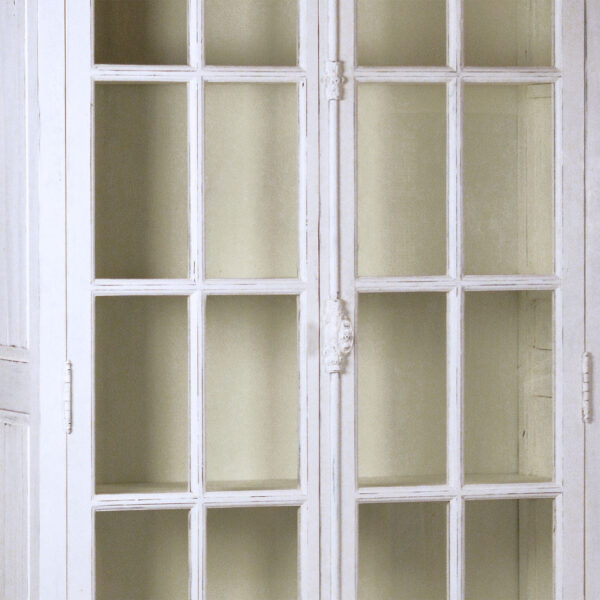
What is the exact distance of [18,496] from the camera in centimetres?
193

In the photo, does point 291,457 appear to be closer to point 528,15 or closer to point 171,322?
point 171,322

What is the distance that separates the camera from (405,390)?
1.88m

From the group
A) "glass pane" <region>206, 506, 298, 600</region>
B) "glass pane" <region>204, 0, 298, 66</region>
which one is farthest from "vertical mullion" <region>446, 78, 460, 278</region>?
"glass pane" <region>206, 506, 298, 600</region>

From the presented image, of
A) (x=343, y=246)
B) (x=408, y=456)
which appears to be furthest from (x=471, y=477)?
(x=343, y=246)

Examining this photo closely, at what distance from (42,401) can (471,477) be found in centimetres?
90

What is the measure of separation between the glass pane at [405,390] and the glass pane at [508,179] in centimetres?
15

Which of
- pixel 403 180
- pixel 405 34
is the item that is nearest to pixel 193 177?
pixel 403 180

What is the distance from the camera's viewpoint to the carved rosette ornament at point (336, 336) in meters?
1.80

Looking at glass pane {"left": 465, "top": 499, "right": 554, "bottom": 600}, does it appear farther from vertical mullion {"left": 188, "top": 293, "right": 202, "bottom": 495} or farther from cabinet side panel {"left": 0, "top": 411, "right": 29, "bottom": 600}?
cabinet side panel {"left": 0, "top": 411, "right": 29, "bottom": 600}

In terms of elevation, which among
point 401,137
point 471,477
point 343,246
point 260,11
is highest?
point 260,11

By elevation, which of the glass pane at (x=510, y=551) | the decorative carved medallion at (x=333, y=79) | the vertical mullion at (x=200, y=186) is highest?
the decorative carved medallion at (x=333, y=79)

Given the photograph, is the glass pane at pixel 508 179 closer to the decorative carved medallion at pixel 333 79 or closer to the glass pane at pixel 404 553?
the decorative carved medallion at pixel 333 79

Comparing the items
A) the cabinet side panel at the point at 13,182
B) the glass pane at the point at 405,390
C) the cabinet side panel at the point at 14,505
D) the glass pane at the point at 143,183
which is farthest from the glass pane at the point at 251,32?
the cabinet side panel at the point at 14,505

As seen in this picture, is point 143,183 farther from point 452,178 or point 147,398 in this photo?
point 452,178
